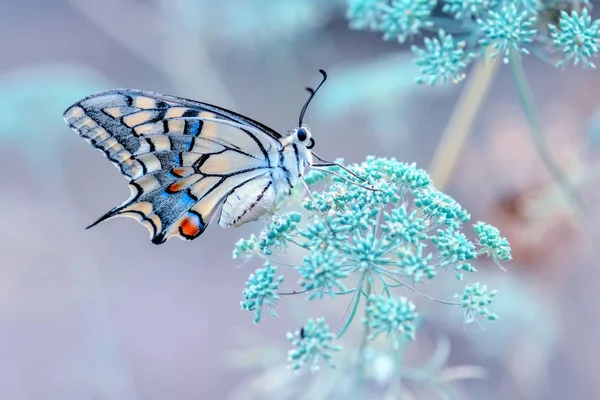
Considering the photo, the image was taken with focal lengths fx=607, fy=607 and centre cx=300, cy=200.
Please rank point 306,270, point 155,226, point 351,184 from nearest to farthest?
point 306,270 → point 351,184 → point 155,226

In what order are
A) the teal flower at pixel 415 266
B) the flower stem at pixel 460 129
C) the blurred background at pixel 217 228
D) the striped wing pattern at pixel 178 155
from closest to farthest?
the teal flower at pixel 415 266
the striped wing pattern at pixel 178 155
the flower stem at pixel 460 129
the blurred background at pixel 217 228

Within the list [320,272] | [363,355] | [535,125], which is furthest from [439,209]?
[535,125]

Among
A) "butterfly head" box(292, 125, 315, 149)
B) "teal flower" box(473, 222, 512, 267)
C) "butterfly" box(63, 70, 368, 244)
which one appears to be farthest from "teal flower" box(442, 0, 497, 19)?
"teal flower" box(473, 222, 512, 267)

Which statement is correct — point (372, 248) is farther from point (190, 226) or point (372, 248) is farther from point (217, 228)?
point (217, 228)

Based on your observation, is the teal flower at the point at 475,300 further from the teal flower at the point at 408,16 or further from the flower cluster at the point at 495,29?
the teal flower at the point at 408,16

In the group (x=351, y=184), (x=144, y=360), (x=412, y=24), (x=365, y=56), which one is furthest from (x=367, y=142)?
(x=351, y=184)

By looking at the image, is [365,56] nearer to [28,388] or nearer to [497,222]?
[497,222]

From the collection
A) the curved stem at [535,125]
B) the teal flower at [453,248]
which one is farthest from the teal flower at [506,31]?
the teal flower at [453,248]
